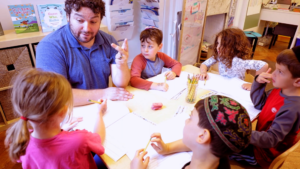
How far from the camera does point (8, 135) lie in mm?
691

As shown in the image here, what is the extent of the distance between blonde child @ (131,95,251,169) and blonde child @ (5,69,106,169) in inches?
9.6

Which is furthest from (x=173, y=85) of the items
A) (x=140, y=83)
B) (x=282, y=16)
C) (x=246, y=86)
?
(x=282, y=16)

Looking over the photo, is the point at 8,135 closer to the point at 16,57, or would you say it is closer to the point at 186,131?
the point at 186,131

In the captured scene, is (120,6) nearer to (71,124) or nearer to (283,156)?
(71,124)

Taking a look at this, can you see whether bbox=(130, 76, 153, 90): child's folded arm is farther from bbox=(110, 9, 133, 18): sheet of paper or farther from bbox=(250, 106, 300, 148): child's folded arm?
bbox=(110, 9, 133, 18): sheet of paper

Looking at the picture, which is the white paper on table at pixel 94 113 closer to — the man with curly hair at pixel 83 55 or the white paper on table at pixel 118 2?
the man with curly hair at pixel 83 55

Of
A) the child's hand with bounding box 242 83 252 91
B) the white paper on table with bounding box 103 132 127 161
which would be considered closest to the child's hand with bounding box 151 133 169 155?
the white paper on table with bounding box 103 132 127 161

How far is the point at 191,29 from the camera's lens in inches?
112

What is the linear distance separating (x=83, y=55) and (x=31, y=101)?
0.76 m

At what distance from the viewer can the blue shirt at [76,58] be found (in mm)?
1220

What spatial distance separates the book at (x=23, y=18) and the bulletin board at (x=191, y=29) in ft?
5.40

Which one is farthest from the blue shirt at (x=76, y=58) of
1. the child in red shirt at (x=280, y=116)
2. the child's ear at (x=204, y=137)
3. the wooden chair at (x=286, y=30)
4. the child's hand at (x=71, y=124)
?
the wooden chair at (x=286, y=30)

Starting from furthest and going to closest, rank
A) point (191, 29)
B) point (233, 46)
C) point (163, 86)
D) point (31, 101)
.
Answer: point (191, 29) → point (233, 46) → point (163, 86) → point (31, 101)

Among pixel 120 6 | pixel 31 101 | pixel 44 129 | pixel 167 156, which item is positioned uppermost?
pixel 120 6
